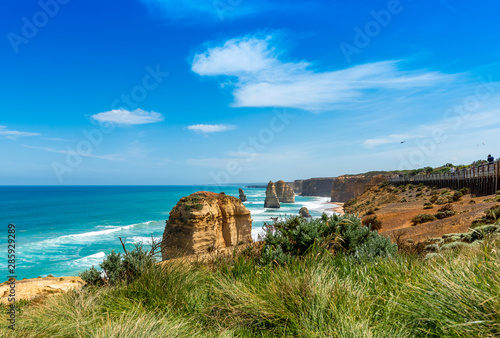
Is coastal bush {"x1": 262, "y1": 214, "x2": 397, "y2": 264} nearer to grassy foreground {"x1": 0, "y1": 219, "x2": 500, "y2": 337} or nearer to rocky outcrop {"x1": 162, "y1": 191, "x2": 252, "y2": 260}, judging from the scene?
grassy foreground {"x1": 0, "y1": 219, "x2": 500, "y2": 337}

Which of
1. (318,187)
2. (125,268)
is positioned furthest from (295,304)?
(318,187)

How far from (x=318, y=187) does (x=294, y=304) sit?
174 meters

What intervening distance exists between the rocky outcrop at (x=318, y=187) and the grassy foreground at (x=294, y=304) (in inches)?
6538

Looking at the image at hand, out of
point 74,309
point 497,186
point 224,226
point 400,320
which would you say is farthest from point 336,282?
point 497,186

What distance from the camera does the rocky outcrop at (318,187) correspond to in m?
167

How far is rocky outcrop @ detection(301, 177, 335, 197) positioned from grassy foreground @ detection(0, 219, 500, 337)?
166 metres

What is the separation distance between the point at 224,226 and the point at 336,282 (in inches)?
874

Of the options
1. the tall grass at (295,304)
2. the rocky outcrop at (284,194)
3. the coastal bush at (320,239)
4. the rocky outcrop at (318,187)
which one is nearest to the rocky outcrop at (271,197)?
the rocky outcrop at (284,194)

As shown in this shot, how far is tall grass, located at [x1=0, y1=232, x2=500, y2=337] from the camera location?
2.93m

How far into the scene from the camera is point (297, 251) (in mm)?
6215

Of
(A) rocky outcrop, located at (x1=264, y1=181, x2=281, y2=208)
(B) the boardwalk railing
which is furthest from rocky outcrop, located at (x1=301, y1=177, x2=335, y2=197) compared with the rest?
(B) the boardwalk railing

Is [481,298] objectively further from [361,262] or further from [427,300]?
[361,262]

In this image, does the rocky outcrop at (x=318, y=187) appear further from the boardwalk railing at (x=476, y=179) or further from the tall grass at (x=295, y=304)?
the tall grass at (x=295, y=304)

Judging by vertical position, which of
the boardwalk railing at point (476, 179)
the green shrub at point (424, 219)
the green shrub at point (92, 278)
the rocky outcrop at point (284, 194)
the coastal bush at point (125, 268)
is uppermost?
the boardwalk railing at point (476, 179)
